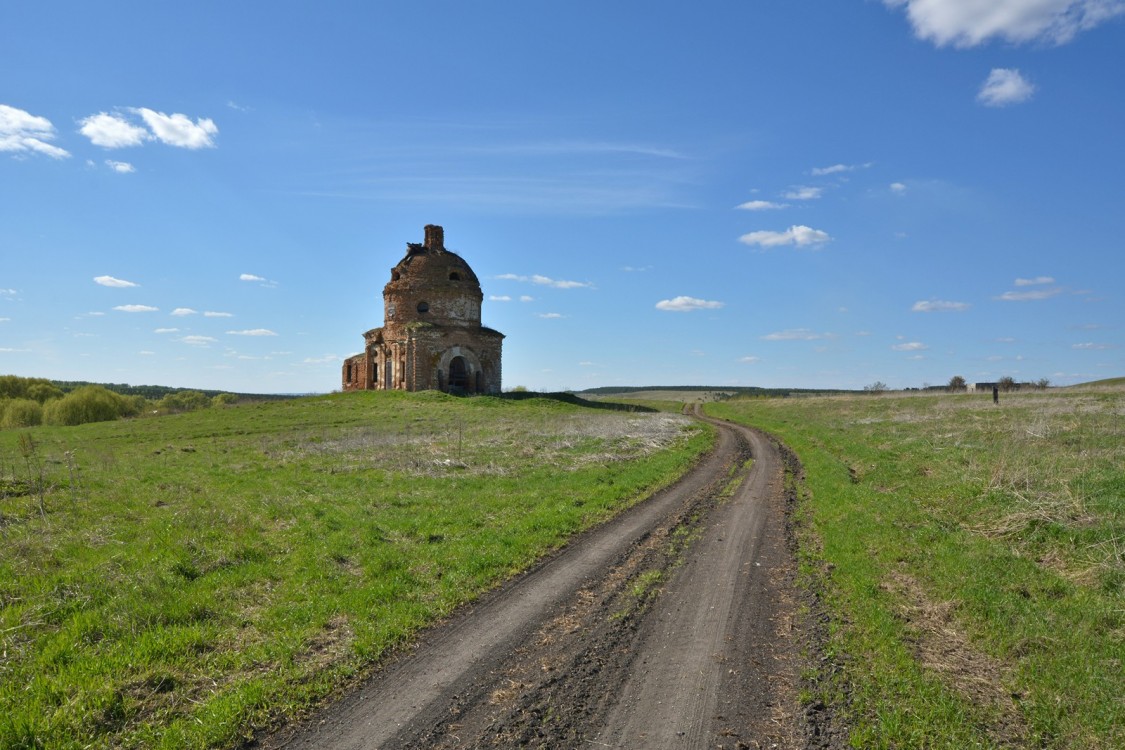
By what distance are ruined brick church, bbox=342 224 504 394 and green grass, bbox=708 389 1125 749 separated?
34.7 m

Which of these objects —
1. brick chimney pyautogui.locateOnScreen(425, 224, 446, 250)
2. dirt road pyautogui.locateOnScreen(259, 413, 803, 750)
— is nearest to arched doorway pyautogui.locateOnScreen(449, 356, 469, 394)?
brick chimney pyautogui.locateOnScreen(425, 224, 446, 250)

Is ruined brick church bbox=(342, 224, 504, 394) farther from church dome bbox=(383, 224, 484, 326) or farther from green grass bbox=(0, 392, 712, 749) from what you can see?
green grass bbox=(0, 392, 712, 749)

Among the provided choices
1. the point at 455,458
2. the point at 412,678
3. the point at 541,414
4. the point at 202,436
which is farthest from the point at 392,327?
the point at 412,678

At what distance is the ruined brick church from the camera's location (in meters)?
46.7

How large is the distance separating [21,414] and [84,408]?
4604 mm

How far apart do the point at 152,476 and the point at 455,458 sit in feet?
28.7

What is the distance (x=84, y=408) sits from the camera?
49.3 metres

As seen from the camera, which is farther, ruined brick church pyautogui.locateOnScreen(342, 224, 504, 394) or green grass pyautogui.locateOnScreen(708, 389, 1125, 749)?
ruined brick church pyautogui.locateOnScreen(342, 224, 504, 394)

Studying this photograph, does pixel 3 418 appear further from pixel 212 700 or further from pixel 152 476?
pixel 212 700

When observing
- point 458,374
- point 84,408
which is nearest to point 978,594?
point 458,374

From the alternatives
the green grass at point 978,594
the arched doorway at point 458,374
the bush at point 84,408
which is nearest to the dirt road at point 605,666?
the green grass at point 978,594

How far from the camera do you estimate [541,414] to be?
39375 millimetres

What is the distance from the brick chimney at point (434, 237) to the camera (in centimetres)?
5191

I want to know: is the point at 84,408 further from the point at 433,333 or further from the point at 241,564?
the point at 241,564
